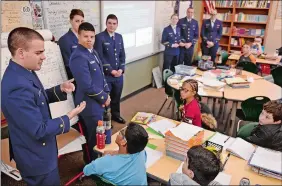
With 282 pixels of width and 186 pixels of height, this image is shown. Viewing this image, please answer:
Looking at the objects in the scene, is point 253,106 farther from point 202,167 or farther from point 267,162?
point 202,167

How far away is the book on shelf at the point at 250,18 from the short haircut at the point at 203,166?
261 inches

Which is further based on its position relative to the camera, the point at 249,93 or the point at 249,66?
the point at 249,66

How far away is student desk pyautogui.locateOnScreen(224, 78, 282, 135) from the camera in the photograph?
3.24 m

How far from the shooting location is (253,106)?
9.91 feet

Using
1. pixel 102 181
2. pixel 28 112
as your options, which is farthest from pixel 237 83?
pixel 28 112

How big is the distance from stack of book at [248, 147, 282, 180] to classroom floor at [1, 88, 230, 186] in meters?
1.66

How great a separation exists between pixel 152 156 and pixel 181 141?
26 centimetres

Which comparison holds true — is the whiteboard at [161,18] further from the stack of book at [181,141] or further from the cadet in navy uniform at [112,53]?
the stack of book at [181,141]

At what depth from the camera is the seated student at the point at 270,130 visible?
2.00 meters

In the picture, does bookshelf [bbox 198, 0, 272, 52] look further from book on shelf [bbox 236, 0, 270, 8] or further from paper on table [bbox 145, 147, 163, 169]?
paper on table [bbox 145, 147, 163, 169]

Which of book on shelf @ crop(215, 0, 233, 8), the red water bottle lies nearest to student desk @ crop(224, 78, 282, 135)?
the red water bottle

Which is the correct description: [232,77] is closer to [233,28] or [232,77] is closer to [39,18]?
[39,18]

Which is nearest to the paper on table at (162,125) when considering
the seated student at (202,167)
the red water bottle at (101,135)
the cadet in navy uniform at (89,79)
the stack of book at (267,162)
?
the red water bottle at (101,135)

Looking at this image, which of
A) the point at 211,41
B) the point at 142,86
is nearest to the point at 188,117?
the point at 142,86
